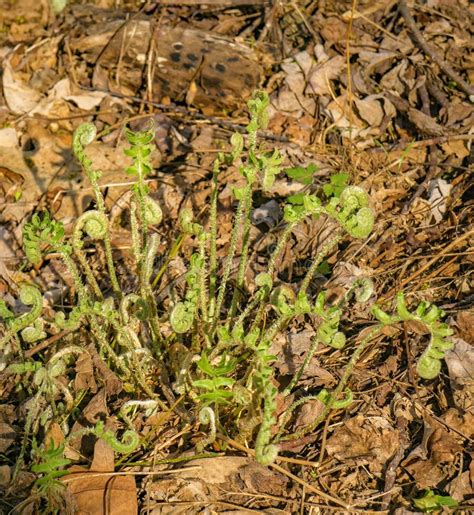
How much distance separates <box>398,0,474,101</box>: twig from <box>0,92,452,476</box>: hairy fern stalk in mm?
1816

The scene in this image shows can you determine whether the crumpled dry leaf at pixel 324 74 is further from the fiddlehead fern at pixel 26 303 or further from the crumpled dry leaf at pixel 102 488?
the crumpled dry leaf at pixel 102 488

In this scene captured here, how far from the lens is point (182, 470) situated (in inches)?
107

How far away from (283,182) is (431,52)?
1.38m

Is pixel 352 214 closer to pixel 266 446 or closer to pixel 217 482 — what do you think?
pixel 266 446

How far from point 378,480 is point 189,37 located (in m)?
3.03

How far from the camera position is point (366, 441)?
2.81m

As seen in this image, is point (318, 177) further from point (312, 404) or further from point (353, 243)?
point (312, 404)

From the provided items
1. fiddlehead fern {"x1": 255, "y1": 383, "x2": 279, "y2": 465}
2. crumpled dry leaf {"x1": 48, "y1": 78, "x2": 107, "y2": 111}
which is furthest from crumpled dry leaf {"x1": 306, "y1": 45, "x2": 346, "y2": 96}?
fiddlehead fern {"x1": 255, "y1": 383, "x2": 279, "y2": 465}

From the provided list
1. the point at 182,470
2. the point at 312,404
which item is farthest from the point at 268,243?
the point at 182,470

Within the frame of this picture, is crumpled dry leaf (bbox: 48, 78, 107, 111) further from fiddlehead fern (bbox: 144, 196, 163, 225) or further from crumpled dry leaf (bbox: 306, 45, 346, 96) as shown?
fiddlehead fern (bbox: 144, 196, 163, 225)

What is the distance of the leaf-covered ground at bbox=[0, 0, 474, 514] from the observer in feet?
8.91

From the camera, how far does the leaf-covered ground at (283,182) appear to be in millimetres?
2717

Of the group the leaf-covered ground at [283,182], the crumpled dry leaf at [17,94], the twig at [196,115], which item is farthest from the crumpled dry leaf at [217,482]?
the crumpled dry leaf at [17,94]

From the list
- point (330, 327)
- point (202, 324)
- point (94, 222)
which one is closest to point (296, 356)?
point (202, 324)
